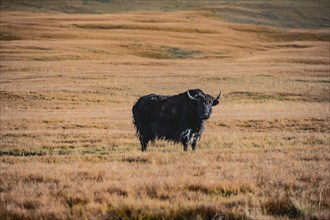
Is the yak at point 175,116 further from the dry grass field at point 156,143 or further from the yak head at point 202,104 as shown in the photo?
the dry grass field at point 156,143

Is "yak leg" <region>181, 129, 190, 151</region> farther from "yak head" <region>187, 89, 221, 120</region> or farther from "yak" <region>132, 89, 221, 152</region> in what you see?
"yak head" <region>187, 89, 221, 120</region>

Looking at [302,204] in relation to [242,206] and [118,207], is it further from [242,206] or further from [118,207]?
[118,207]

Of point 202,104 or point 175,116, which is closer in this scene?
point 202,104

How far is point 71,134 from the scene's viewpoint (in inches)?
731

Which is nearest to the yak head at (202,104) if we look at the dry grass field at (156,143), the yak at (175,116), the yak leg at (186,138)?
the yak at (175,116)

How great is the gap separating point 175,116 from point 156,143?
2.80 m

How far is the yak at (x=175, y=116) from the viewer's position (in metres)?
13.1

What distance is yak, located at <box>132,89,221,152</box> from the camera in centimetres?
1308

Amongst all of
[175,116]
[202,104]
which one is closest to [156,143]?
[175,116]

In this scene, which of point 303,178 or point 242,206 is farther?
point 303,178

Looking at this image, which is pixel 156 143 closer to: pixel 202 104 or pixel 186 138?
pixel 186 138

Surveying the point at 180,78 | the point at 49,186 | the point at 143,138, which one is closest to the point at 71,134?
the point at 143,138

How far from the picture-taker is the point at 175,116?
1344 cm

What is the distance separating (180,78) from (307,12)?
538ft
